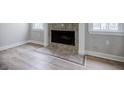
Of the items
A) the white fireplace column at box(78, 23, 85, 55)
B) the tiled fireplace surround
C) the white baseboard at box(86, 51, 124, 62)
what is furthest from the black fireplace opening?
the white baseboard at box(86, 51, 124, 62)

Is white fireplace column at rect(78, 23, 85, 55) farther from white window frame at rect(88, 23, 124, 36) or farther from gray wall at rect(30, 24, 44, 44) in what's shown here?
gray wall at rect(30, 24, 44, 44)

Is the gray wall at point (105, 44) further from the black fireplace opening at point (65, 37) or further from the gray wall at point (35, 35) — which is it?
the gray wall at point (35, 35)

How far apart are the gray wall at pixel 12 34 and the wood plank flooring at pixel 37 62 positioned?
331 millimetres

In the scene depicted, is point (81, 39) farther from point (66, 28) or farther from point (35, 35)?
point (35, 35)

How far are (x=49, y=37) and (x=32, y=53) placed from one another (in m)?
0.88

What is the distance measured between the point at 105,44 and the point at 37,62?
1.64 m

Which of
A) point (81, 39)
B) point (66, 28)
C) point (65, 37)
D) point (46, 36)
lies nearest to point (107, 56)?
point (81, 39)

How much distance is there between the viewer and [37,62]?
235 centimetres

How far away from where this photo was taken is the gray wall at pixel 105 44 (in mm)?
2500

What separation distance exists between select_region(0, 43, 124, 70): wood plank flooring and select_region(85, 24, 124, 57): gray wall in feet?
0.87

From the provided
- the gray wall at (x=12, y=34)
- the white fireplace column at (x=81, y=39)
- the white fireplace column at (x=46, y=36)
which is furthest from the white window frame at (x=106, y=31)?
the gray wall at (x=12, y=34)
